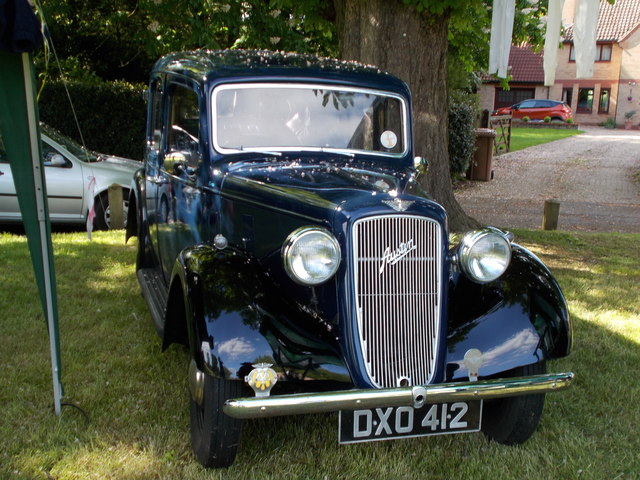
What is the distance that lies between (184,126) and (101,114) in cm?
911

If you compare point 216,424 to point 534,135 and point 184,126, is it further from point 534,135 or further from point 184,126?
point 534,135

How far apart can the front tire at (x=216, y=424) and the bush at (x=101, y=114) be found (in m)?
10.4

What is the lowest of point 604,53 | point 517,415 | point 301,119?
point 517,415

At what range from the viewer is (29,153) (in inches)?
129

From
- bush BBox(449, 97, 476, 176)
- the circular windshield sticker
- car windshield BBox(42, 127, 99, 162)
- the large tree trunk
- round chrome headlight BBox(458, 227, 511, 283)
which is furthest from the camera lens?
bush BBox(449, 97, 476, 176)

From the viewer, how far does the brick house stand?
36.3 m

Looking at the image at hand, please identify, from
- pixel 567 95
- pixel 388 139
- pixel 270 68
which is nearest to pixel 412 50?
pixel 388 139

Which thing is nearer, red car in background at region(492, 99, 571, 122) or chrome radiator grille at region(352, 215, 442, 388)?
chrome radiator grille at region(352, 215, 442, 388)

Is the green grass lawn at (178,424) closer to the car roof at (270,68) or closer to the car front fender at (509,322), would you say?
the car front fender at (509,322)

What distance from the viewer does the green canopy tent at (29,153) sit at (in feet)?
10.2

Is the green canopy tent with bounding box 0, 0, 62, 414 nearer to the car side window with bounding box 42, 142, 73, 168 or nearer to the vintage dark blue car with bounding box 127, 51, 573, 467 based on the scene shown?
the vintage dark blue car with bounding box 127, 51, 573, 467

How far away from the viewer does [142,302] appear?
5465 millimetres

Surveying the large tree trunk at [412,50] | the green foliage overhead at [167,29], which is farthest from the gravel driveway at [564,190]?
the green foliage overhead at [167,29]

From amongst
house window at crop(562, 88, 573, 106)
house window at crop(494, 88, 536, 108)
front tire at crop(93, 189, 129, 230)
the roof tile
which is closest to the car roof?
front tire at crop(93, 189, 129, 230)
